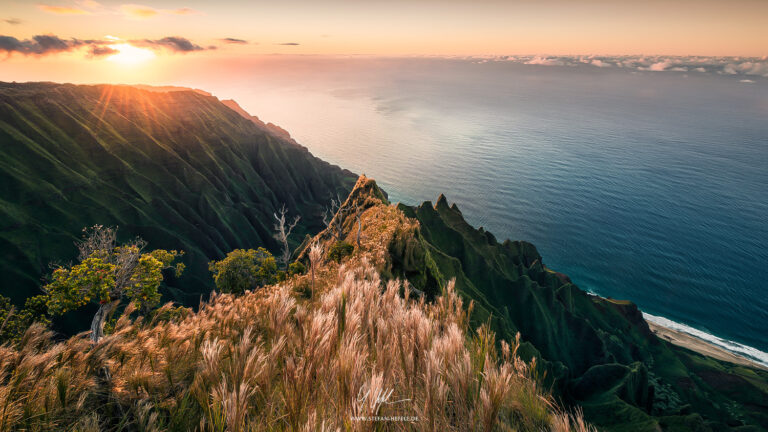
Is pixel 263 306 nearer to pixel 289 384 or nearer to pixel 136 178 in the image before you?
pixel 289 384

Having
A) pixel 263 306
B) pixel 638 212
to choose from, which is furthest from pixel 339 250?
pixel 638 212

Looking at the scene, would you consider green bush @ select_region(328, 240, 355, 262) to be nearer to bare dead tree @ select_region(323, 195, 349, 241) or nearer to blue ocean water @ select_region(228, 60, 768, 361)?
bare dead tree @ select_region(323, 195, 349, 241)

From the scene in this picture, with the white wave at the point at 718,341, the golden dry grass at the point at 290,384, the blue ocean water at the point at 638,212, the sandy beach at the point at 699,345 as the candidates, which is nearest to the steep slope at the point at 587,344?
the sandy beach at the point at 699,345

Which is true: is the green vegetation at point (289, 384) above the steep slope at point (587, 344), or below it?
above

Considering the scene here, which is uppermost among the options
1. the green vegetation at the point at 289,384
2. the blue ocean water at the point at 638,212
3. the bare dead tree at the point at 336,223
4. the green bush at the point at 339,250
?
the green vegetation at the point at 289,384

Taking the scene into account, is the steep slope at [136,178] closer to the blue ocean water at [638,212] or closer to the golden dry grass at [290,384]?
the blue ocean water at [638,212]

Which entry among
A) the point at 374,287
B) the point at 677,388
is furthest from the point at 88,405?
the point at 677,388
